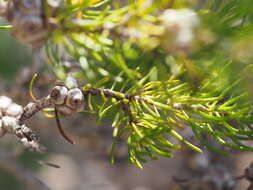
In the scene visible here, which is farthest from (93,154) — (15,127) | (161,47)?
(161,47)

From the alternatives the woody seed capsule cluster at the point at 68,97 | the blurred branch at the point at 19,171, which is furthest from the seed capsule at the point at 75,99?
the blurred branch at the point at 19,171

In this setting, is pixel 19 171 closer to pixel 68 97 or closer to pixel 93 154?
pixel 68 97

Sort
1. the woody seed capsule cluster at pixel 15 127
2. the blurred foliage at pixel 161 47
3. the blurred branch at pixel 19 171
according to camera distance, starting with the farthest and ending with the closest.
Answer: the blurred branch at pixel 19 171 → the woody seed capsule cluster at pixel 15 127 → the blurred foliage at pixel 161 47

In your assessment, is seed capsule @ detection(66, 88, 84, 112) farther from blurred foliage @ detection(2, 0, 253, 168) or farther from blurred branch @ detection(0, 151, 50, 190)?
blurred branch @ detection(0, 151, 50, 190)

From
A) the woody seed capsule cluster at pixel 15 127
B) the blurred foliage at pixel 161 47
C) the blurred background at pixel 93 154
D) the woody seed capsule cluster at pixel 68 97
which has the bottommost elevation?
the blurred background at pixel 93 154

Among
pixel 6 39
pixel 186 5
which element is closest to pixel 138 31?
pixel 186 5

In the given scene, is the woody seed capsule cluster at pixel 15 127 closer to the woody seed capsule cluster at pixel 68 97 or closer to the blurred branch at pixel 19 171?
the woody seed capsule cluster at pixel 68 97

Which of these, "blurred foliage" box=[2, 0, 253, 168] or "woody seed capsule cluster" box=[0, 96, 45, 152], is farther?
"woody seed capsule cluster" box=[0, 96, 45, 152]

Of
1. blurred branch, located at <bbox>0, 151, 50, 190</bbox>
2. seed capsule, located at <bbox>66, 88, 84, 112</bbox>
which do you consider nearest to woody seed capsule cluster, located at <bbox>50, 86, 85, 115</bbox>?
seed capsule, located at <bbox>66, 88, 84, 112</bbox>
